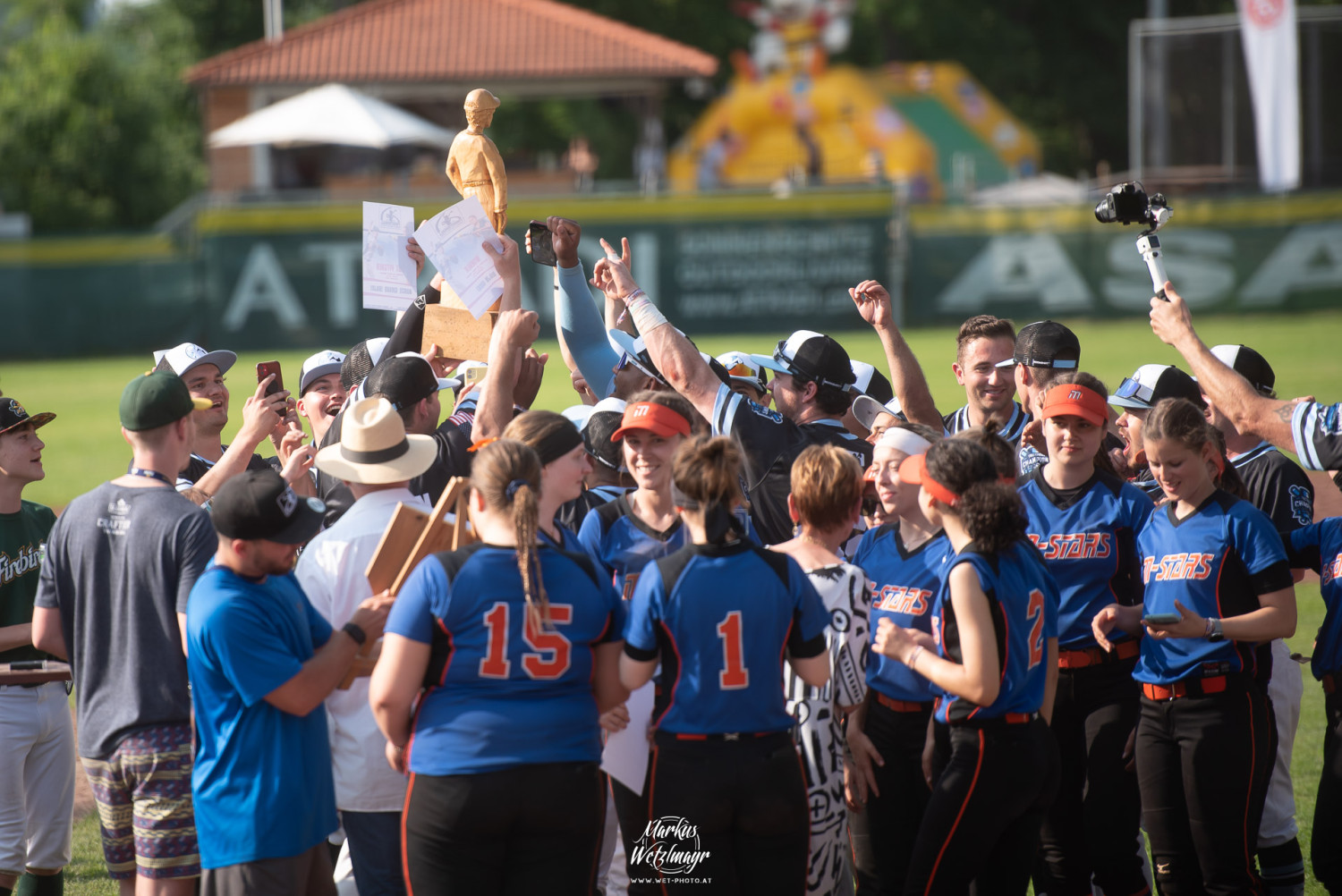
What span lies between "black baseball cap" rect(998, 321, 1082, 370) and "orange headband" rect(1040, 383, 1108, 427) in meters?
0.79

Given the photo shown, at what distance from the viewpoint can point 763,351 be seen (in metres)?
21.0

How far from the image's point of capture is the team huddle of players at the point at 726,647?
3.80m

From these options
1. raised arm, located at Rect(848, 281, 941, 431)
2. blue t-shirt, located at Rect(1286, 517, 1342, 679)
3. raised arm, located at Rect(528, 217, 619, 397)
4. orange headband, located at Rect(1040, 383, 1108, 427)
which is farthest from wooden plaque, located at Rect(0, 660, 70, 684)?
blue t-shirt, located at Rect(1286, 517, 1342, 679)

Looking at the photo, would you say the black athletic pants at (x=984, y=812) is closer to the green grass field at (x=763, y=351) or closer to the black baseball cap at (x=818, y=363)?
the black baseball cap at (x=818, y=363)

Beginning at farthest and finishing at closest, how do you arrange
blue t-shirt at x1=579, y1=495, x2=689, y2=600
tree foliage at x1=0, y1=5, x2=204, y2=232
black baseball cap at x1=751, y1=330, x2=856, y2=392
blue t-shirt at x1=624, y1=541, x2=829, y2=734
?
tree foliage at x1=0, y1=5, x2=204, y2=232 < black baseball cap at x1=751, y1=330, x2=856, y2=392 < blue t-shirt at x1=579, y1=495, x2=689, y2=600 < blue t-shirt at x1=624, y1=541, x2=829, y2=734

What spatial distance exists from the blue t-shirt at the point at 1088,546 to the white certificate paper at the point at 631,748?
161cm

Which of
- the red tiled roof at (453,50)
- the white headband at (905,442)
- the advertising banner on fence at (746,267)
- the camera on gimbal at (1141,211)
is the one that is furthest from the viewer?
the red tiled roof at (453,50)

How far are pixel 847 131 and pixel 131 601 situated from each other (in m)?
33.2

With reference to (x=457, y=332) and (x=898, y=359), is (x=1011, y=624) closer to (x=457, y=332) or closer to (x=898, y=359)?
(x=898, y=359)

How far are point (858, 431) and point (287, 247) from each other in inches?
738

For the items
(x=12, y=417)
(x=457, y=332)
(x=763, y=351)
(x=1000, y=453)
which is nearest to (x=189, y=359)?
(x=12, y=417)

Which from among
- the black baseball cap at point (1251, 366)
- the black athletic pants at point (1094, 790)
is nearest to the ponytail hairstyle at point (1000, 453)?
the black athletic pants at point (1094, 790)

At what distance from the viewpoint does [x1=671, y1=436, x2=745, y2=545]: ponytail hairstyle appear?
402 cm

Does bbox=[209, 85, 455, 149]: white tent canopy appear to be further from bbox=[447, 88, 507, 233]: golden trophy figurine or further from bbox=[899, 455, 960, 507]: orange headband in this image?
bbox=[899, 455, 960, 507]: orange headband
